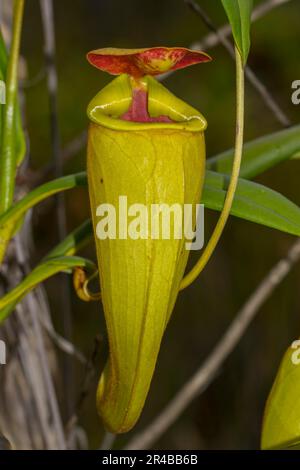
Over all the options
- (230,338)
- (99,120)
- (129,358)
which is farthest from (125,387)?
(230,338)

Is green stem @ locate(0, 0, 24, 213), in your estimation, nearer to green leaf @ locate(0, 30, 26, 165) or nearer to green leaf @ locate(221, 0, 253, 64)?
green leaf @ locate(0, 30, 26, 165)

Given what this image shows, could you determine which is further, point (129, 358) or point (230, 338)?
point (230, 338)

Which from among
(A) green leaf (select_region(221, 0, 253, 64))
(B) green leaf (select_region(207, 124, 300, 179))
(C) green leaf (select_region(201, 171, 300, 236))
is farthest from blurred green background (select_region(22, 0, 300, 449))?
(A) green leaf (select_region(221, 0, 253, 64))

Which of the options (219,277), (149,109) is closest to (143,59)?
(149,109)

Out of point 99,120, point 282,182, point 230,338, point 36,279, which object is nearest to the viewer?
point 99,120

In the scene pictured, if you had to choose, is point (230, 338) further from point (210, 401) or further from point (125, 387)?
point (210, 401)

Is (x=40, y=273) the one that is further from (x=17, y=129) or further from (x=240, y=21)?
(x=240, y=21)
